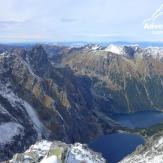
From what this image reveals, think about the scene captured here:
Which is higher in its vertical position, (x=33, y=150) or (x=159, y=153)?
(x=33, y=150)

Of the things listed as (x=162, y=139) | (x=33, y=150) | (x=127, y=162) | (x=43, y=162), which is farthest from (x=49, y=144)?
(x=162, y=139)

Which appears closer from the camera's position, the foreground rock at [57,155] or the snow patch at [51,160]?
the snow patch at [51,160]

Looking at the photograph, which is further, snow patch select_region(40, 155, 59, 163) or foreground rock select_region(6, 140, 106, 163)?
foreground rock select_region(6, 140, 106, 163)

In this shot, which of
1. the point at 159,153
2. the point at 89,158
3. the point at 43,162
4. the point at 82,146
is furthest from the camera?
the point at 159,153

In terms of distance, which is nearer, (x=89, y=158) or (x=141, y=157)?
(x=89, y=158)

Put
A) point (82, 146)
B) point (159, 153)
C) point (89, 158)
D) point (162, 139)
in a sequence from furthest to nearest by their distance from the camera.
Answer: point (162, 139), point (159, 153), point (82, 146), point (89, 158)

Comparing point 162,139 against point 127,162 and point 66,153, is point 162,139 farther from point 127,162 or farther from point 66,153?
point 66,153

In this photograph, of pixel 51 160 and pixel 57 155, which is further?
pixel 57 155
